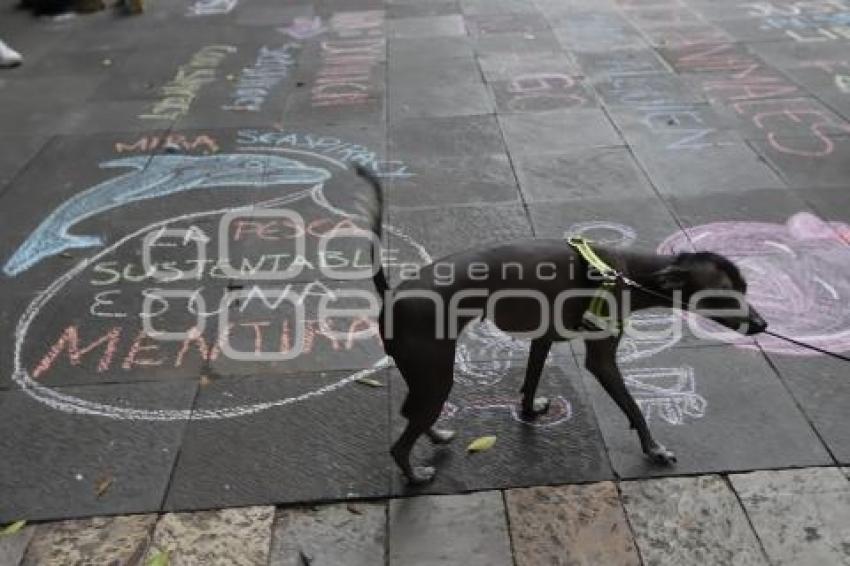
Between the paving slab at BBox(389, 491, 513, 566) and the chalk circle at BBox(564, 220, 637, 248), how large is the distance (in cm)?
249

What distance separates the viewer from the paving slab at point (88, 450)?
381 centimetres

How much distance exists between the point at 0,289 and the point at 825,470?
5149 millimetres

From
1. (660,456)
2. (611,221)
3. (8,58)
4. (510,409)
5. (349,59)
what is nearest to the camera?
(660,456)

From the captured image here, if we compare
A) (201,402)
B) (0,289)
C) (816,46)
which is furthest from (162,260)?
(816,46)

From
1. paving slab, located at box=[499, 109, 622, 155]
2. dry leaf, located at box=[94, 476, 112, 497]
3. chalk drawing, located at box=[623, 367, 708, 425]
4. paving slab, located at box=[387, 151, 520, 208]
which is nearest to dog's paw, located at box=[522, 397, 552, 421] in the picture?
chalk drawing, located at box=[623, 367, 708, 425]

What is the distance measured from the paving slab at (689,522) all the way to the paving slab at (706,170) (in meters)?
3.12

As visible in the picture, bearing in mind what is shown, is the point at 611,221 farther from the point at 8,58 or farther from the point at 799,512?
the point at 8,58

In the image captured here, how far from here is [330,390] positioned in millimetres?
4422

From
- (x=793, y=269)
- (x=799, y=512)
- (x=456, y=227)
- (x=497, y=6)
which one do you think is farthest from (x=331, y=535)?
(x=497, y=6)

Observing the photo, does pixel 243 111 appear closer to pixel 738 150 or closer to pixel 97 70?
pixel 97 70

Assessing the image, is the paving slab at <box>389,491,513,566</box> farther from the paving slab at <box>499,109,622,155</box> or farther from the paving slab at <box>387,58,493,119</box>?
the paving slab at <box>387,58,493,119</box>

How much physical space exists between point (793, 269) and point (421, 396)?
3.10m

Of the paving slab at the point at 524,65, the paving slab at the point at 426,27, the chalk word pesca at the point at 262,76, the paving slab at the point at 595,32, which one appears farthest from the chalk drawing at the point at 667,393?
the paving slab at the point at 426,27

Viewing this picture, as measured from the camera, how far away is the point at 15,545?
3.62 meters
